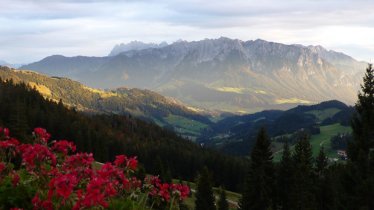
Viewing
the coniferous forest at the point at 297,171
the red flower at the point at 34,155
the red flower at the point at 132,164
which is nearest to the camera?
the red flower at the point at 132,164

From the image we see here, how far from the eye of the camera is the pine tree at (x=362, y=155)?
35438 millimetres

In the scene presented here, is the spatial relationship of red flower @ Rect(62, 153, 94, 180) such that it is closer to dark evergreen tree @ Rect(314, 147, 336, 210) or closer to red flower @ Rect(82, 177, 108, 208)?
red flower @ Rect(82, 177, 108, 208)

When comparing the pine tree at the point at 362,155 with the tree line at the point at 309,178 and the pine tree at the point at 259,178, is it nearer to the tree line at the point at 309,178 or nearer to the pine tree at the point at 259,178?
the tree line at the point at 309,178

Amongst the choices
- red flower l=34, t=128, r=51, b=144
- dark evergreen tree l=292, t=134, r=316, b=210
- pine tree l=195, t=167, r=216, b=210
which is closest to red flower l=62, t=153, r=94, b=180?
red flower l=34, t=128, r=51, b=144

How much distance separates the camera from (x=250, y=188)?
168 ft

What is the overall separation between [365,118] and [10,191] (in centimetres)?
3405

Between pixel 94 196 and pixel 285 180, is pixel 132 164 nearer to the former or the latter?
pixel 94 196

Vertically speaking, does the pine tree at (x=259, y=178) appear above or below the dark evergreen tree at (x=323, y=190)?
above

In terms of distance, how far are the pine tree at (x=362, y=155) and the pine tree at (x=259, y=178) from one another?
1514cm

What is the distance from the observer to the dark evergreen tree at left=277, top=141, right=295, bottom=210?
62.3 m

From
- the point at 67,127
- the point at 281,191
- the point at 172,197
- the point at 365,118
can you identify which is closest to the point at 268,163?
the point at 281,191

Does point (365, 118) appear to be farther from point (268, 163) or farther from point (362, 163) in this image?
point (268, 163)

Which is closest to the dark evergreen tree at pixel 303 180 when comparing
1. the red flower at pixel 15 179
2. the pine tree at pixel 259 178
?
the pine tree at pixel 259 178

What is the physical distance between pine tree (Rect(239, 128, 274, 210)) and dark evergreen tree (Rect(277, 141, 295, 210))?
8158mm
